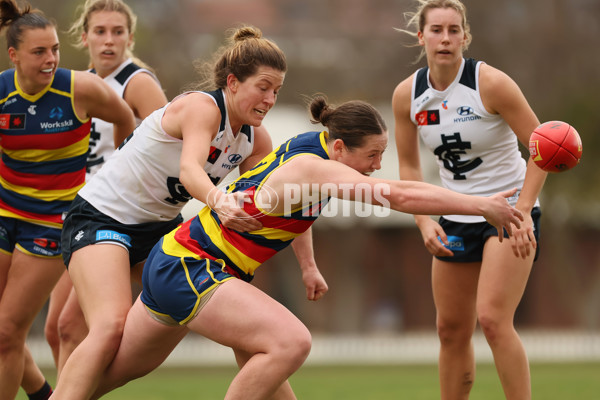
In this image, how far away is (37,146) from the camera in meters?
5.84

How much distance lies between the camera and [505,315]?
539 cm

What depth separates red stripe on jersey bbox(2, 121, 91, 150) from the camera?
5.79 m

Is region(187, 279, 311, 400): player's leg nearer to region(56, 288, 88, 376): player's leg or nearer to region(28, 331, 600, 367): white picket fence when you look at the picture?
region(56, 288, 88, 376): player's leg

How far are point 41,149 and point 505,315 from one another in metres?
3.11

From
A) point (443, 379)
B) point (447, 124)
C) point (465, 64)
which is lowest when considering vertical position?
point (443, 379)

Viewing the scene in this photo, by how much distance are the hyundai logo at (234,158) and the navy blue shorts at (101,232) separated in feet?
1.97

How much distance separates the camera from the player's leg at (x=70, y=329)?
5.98m

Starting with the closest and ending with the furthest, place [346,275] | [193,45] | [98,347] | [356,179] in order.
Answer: [356,179], [98,347], [193,45], [346,275]

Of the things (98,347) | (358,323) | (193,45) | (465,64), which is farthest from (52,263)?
(358,323)

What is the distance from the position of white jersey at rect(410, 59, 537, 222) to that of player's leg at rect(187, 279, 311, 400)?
6.01 feet

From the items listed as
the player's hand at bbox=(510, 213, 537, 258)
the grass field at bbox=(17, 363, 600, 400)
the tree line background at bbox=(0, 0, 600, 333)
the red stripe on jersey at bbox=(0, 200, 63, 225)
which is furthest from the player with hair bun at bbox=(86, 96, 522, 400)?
the tree line background at bbox=(0, 0, 600, 333)

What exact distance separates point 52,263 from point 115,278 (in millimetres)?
1024

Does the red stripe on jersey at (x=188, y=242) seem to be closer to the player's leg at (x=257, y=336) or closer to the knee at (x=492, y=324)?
the player's leg at (x=257, y=336)

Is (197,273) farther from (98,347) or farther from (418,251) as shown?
(418,251)
